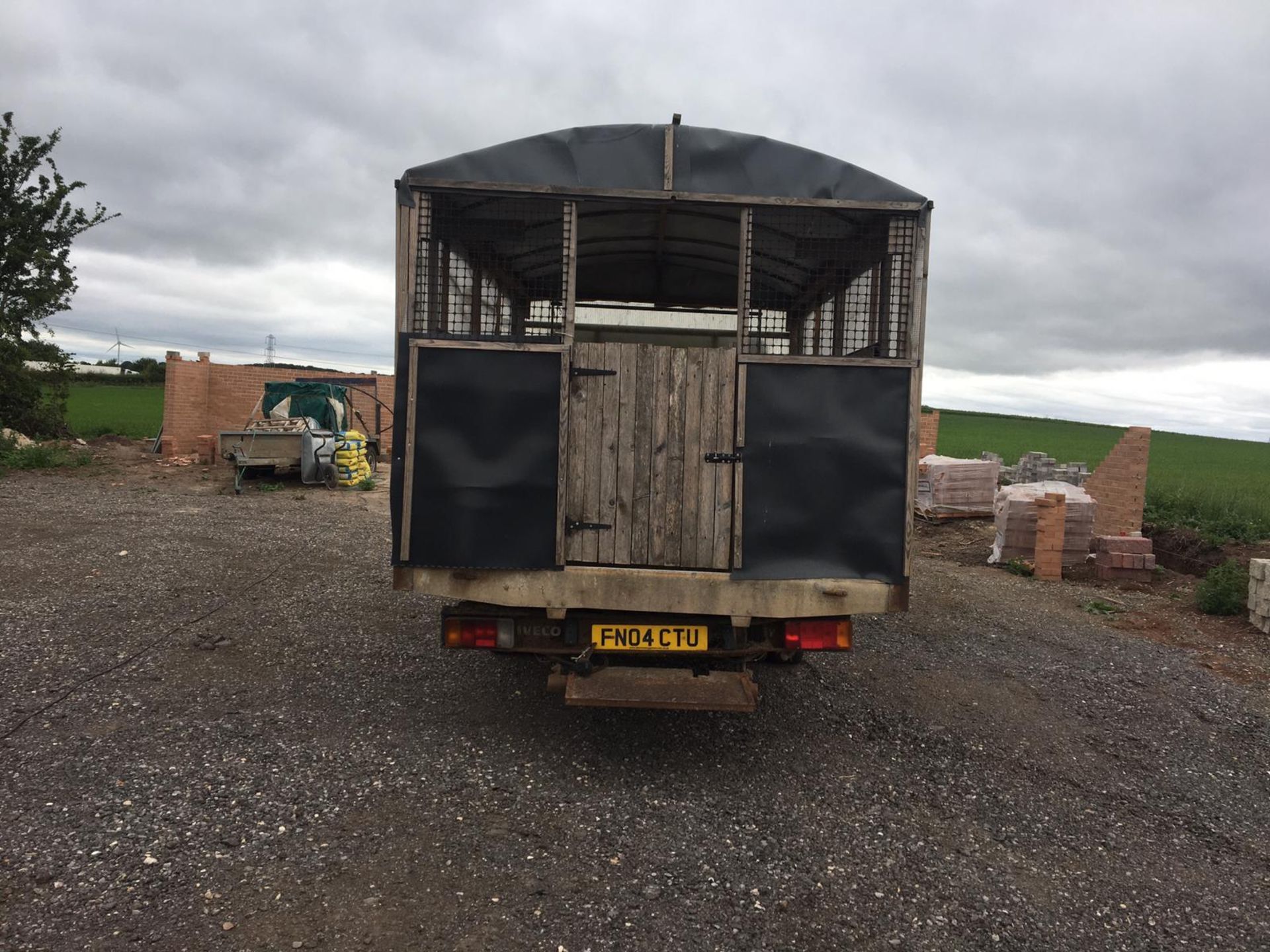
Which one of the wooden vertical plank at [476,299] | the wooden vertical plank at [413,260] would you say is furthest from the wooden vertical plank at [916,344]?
the wooden vertical plank at [413,260]

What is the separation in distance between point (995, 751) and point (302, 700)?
382 cm

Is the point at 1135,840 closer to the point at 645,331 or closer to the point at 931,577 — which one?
the point at 645,331

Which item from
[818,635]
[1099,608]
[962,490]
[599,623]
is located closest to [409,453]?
[599,623]

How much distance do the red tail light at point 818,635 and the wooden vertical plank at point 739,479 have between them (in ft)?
1.50

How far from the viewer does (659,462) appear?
3.64 meters

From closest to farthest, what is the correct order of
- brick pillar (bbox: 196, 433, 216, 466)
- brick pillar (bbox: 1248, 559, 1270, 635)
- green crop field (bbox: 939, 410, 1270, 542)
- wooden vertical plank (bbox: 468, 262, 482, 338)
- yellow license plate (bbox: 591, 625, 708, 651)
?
yellow license plate (bbox: 591, 625, 708, 651) → wooden vertical plank (bbox: 468, 262, 482, 338) → brick pillar (bbox: 1248, 559, 1270, 635) → green crop field (bbox: 939, 410, 1270, 542) → brick pillar (bbox: 196, 433, 216, 466)

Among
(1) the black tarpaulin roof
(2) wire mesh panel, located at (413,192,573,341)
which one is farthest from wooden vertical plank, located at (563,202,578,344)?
(1) the black tarpaulin roof

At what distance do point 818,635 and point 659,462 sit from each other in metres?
1.15

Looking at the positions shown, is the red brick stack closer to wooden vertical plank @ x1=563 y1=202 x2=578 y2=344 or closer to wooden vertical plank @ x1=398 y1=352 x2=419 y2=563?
wooden vertical plank @ x1=563 y1=202 x2=578 y2=344

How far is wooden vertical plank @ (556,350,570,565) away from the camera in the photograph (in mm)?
3564

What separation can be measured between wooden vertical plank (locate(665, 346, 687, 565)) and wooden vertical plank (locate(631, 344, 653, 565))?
88 mm

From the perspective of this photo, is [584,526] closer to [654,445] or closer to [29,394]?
[654,445]

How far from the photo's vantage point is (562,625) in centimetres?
374

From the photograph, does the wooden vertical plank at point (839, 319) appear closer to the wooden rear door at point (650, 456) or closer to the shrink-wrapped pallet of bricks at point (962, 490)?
the wooden rear door at point (650, 456)
